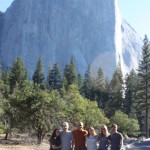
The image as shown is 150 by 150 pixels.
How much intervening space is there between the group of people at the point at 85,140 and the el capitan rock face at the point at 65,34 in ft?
403

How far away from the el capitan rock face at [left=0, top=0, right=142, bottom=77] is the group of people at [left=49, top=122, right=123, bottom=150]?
122911 mm

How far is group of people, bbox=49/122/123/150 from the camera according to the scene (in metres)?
11.2

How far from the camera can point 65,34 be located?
144 meters

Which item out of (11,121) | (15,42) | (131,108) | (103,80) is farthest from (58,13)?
(11,121)

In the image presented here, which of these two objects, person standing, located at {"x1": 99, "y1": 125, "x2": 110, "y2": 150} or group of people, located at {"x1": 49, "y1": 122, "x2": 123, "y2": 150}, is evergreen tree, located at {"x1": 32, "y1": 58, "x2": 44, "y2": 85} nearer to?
group of people, located at {"x1": 49, "y1": 122, "x2": 123, "y2": 150}

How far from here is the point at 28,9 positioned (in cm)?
15025

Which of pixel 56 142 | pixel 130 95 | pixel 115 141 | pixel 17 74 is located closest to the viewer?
pixel 115 141

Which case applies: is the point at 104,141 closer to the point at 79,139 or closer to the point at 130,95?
the point at 79,139

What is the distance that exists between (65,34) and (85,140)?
133 meters

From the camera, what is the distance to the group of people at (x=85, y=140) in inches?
440

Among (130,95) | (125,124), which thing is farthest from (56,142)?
(130,95)

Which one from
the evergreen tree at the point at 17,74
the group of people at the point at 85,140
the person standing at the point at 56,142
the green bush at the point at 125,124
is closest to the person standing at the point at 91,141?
the group of people at the point at 85,140

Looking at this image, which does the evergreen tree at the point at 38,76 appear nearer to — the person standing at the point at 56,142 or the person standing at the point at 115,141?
the person standing at the point at 56,142

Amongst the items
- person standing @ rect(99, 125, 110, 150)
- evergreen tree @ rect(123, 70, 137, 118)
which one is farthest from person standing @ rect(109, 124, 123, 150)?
evergreen tree @ rect(123, 70, 137, 118)
